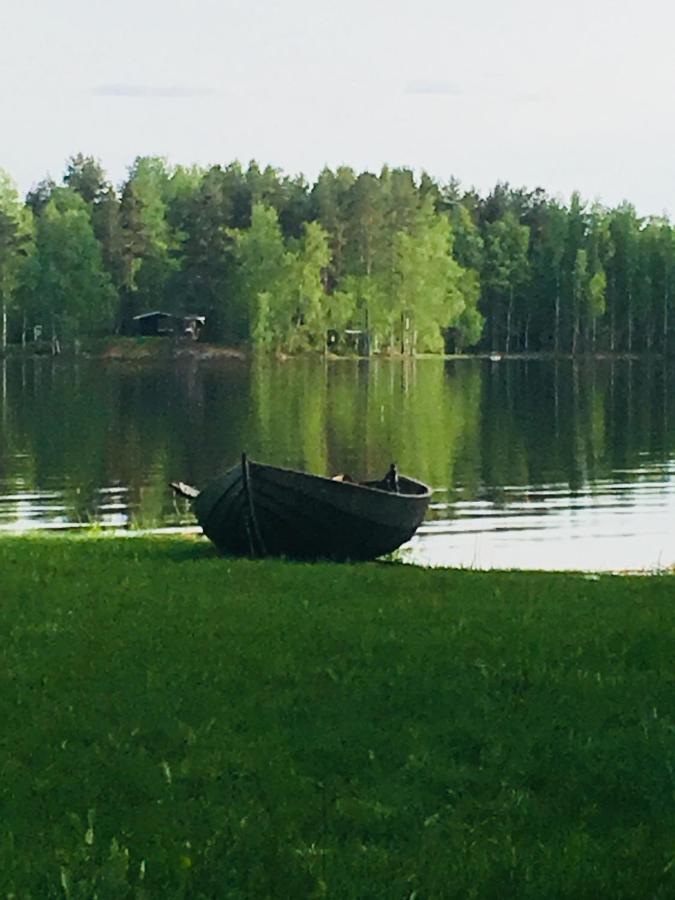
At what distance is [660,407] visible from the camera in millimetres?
68125

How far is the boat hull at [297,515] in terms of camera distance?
16.6 meters

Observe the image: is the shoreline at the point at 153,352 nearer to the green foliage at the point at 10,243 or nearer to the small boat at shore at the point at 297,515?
the green foliage at the point at 10,243

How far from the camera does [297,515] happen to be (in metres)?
16.6

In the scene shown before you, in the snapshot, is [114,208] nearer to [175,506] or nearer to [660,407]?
[660,407]

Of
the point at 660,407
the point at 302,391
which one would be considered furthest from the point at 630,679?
the point at 302,391

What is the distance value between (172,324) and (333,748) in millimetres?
118530

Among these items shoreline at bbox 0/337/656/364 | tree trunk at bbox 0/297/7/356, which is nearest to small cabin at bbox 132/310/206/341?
shoreline at bbox 0/337/656/364

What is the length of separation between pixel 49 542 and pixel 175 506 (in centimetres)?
1356

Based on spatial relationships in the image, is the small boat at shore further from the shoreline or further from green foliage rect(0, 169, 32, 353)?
the shoreline

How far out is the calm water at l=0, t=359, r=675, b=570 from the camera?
2814cm

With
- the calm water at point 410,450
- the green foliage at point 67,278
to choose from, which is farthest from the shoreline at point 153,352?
the calm water at point 410,450

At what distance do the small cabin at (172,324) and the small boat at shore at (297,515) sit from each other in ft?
357

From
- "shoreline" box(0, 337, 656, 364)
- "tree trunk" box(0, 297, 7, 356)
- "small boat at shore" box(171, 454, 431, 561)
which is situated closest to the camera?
"small boat at shore" box(171, 454, 431, 561)

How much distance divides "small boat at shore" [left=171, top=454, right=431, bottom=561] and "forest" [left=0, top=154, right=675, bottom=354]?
10049 cm
